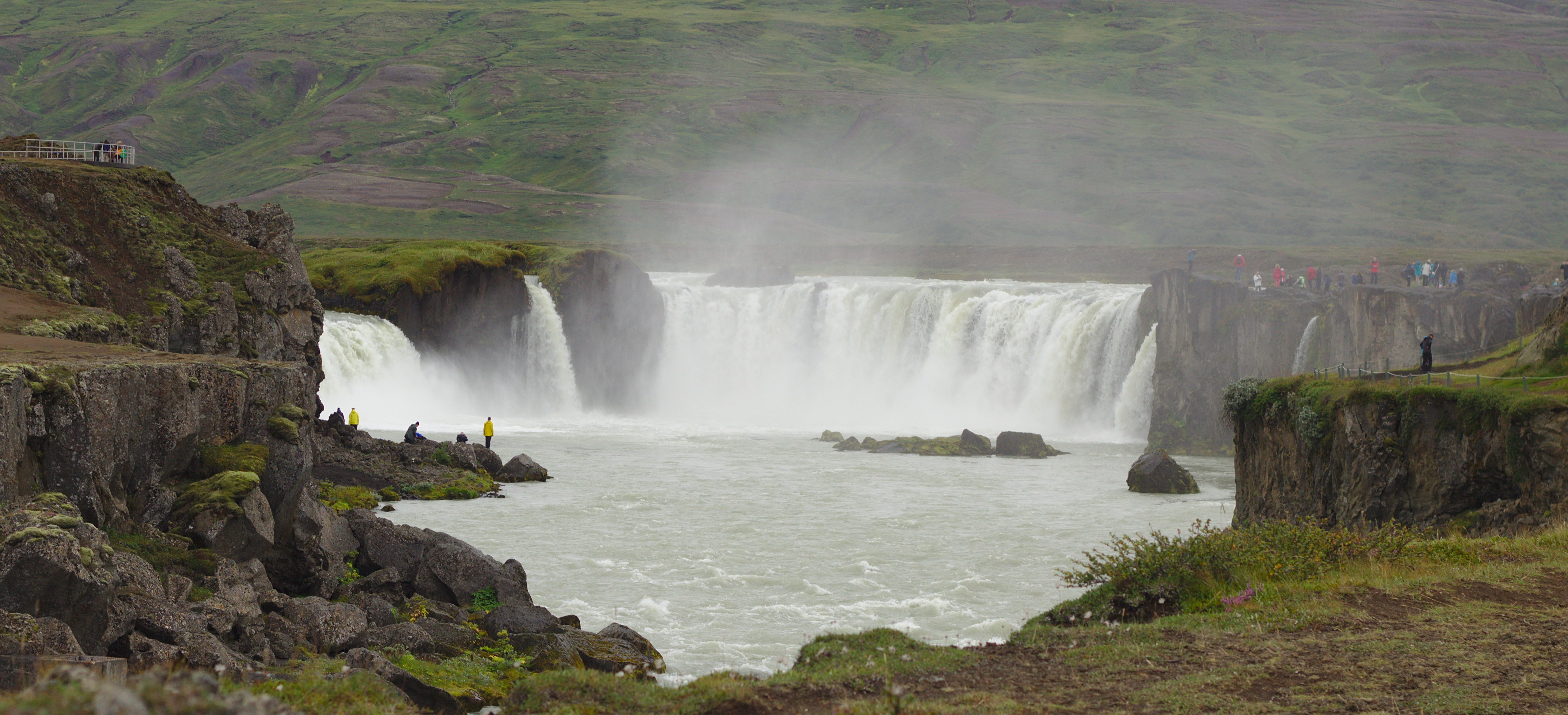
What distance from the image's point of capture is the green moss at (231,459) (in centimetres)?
2191

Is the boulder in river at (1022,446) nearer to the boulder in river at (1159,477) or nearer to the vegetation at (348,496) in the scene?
the boulder in river at (1159,477)

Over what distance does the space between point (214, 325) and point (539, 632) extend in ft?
80.2

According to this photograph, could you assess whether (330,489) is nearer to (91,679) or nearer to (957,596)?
(957,596)

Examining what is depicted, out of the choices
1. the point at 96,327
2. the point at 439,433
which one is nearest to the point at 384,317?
the point at 439,433

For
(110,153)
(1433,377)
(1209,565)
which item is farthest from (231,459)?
(110,153)

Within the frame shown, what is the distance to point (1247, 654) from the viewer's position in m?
13.0

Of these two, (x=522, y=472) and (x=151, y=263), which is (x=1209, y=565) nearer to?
(x=522, y=472)

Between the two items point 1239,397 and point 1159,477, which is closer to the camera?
point 1239,397

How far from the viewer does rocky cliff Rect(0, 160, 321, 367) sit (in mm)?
36219

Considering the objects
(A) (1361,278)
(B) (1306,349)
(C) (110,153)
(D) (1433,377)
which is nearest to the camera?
(D) (1433,377)

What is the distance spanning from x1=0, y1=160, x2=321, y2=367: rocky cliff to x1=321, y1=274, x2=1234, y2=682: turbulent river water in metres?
9.28

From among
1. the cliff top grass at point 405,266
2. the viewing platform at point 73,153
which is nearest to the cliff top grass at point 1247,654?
the viewing platform at point 73,153

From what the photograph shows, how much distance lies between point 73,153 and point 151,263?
34.9ft

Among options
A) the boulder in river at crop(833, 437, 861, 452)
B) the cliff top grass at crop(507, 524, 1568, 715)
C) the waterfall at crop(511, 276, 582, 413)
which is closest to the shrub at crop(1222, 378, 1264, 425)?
the cliff top grass at crop(507, 524, 1568, 715)
